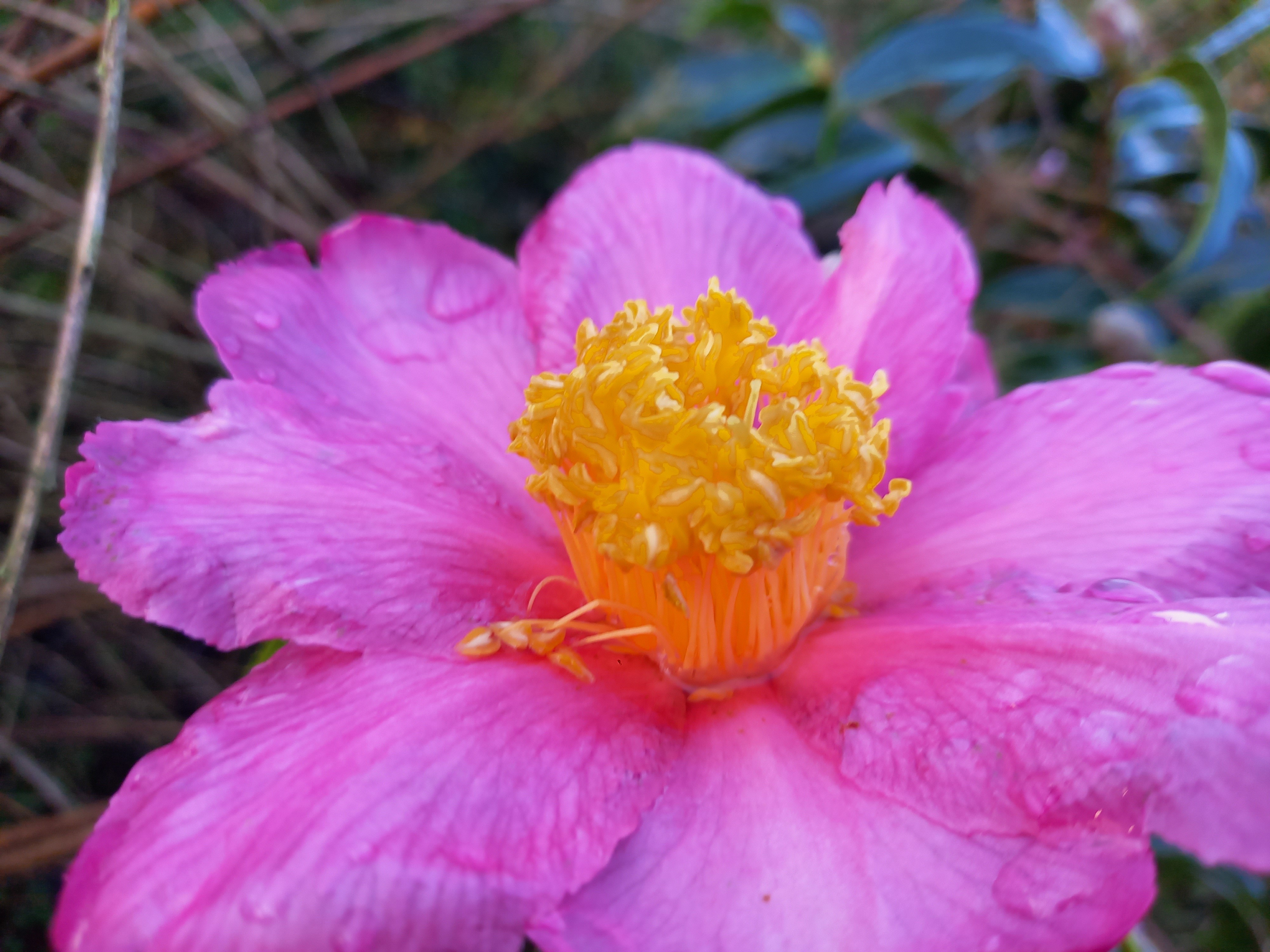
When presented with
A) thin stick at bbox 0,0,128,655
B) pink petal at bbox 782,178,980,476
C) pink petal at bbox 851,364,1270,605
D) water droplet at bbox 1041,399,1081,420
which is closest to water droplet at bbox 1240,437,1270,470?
pink petal at bbox 851,364,1270,605

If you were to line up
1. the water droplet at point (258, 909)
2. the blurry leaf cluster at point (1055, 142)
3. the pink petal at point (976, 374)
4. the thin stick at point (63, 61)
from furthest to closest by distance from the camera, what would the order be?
the blurry leaf cluster at point (1055, 142) < the pink petal at point (976, 374) < the thin stick at point (63, 61) < the water droplet at point (258, 909)

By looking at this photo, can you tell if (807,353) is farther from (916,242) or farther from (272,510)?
(272,510)

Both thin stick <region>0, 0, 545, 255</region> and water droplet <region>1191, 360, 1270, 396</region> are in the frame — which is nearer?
water droplet <region>1191, 360, 1270, 396</region>

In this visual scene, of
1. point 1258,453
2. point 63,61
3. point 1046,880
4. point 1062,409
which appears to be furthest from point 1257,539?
point 63,61

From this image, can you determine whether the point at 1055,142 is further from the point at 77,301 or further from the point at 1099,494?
the point at 77,301

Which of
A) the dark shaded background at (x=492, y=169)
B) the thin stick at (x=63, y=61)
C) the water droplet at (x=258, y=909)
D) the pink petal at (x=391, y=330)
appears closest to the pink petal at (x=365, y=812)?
the water droplet at (x=258, y=909)

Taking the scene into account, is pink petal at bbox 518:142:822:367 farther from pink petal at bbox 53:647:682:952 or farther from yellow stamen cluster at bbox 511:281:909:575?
pink petal at bbox 53:647:682:952

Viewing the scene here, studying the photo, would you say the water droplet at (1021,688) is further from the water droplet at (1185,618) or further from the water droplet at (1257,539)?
the water droplet at (1257,539)

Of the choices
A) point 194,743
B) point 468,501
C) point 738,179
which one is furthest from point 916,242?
point 194,743
